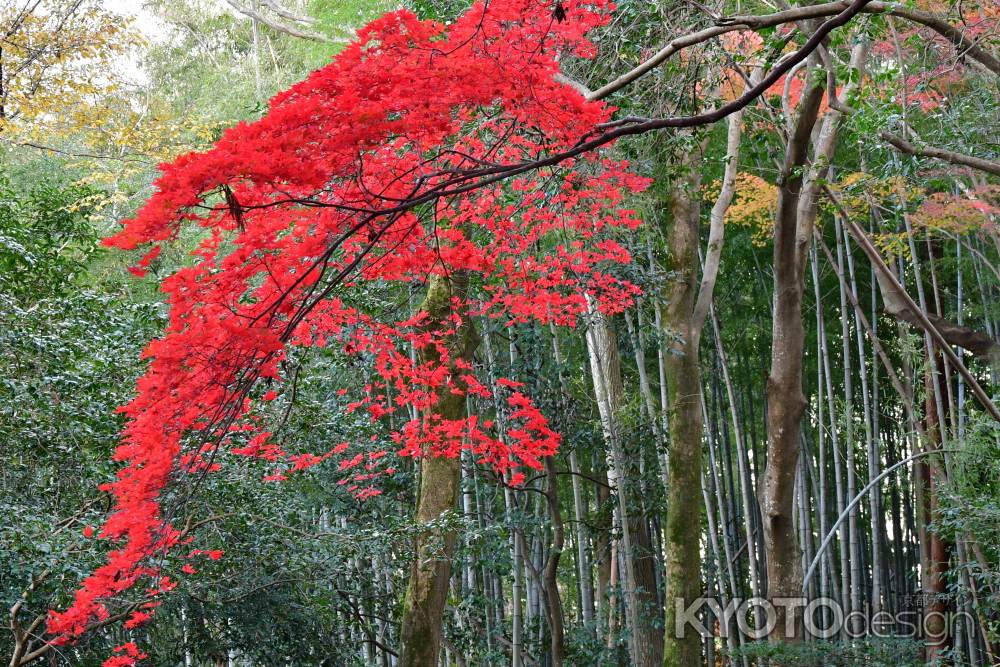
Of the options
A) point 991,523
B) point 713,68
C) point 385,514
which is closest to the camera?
point 713,68

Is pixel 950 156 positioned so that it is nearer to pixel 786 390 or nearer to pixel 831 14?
pixel 831 14

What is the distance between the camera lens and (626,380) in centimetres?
923

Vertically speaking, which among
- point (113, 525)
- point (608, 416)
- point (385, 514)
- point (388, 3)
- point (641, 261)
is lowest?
point (113, 525)

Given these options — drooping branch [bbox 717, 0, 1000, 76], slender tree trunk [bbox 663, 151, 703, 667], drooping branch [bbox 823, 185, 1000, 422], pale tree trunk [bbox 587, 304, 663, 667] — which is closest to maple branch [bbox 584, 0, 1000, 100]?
drooping branch [bbox 717, 0, 1000, 76]

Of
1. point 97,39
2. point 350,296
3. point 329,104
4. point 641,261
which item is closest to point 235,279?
point 329,104

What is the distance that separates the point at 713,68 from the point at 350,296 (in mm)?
2358

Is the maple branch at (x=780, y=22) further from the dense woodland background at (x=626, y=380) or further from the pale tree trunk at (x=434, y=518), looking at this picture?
the pale tree trunk at (x=434, y=518)

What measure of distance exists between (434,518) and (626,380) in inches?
181

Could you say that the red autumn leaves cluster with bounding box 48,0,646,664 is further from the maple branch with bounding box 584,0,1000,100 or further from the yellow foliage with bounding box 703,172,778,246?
the yellow foliage with bounding box 703,172,778,246

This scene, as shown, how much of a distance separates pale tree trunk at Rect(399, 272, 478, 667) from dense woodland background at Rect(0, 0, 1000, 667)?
132 mm

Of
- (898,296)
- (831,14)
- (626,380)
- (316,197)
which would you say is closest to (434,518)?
(316,197)

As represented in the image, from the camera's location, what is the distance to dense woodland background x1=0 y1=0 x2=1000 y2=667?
4.13 metres

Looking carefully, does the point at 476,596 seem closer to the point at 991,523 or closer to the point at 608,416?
the point at 608,416

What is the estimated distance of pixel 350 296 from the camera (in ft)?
18.6
